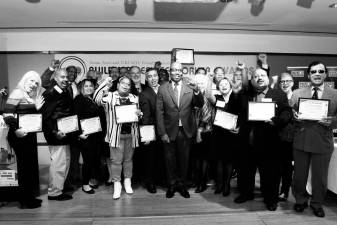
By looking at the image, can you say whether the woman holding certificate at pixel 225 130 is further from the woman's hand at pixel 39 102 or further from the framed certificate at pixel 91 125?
the woman's hand at pixel 39 102

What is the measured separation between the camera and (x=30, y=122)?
302 cm

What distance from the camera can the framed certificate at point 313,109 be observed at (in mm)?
2734

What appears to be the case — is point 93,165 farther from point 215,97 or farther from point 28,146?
point 215,97

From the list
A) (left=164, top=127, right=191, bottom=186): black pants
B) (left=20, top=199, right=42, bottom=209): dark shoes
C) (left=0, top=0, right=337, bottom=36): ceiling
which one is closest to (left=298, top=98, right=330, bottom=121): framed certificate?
(left=164, top=127, right=191, bottom=186): black pants

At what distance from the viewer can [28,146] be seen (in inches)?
123

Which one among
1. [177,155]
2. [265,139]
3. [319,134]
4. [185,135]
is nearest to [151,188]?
[177,155]

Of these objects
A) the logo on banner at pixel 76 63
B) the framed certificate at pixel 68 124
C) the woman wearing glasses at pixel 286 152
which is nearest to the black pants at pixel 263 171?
the woman wearing glasses at pixel 286 152

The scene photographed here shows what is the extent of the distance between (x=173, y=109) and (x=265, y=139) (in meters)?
1.08

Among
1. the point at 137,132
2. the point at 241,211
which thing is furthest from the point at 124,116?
the point at 241,211

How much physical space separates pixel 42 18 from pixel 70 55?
1081 millimetres

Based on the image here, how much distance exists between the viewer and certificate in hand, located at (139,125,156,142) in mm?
3492

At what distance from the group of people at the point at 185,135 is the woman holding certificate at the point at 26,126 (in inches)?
0.4

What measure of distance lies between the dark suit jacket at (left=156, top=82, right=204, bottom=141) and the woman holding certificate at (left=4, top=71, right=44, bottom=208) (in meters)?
1.35

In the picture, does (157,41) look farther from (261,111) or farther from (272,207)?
(272,207)
